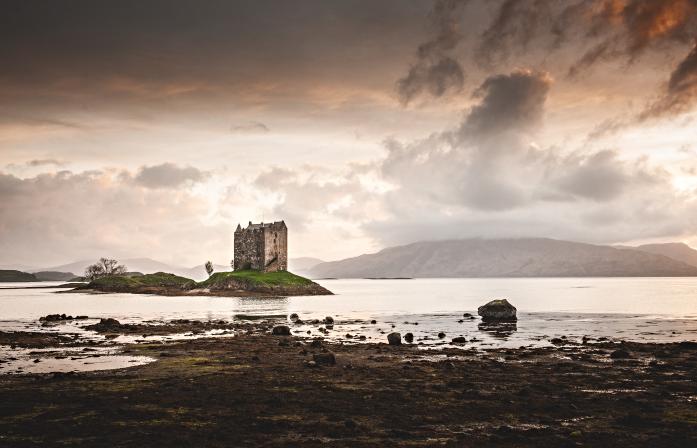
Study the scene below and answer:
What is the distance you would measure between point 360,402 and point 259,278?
126452 mm

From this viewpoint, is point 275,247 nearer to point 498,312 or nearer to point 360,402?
point 498,312

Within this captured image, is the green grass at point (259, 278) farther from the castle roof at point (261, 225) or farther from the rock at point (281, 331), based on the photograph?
the rock at point (281, 331)

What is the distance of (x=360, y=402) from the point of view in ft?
66.2

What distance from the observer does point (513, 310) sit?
66.8 metres

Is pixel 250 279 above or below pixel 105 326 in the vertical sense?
above

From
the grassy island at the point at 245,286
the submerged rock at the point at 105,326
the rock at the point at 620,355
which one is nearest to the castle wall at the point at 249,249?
the grassy island at the point at 245,286

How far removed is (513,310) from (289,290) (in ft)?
292

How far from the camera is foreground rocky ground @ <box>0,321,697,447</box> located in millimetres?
15609

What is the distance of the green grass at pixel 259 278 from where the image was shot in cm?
14338

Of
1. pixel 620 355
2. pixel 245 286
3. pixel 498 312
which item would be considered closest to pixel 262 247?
pixel 245 286

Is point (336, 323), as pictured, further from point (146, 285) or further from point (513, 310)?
point (146, 285)

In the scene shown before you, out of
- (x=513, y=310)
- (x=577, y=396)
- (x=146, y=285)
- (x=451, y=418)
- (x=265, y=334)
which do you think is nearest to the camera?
(x=451, y=418)

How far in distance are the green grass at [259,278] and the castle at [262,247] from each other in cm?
508

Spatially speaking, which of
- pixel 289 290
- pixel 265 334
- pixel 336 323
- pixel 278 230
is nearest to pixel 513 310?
pixel 336 323
